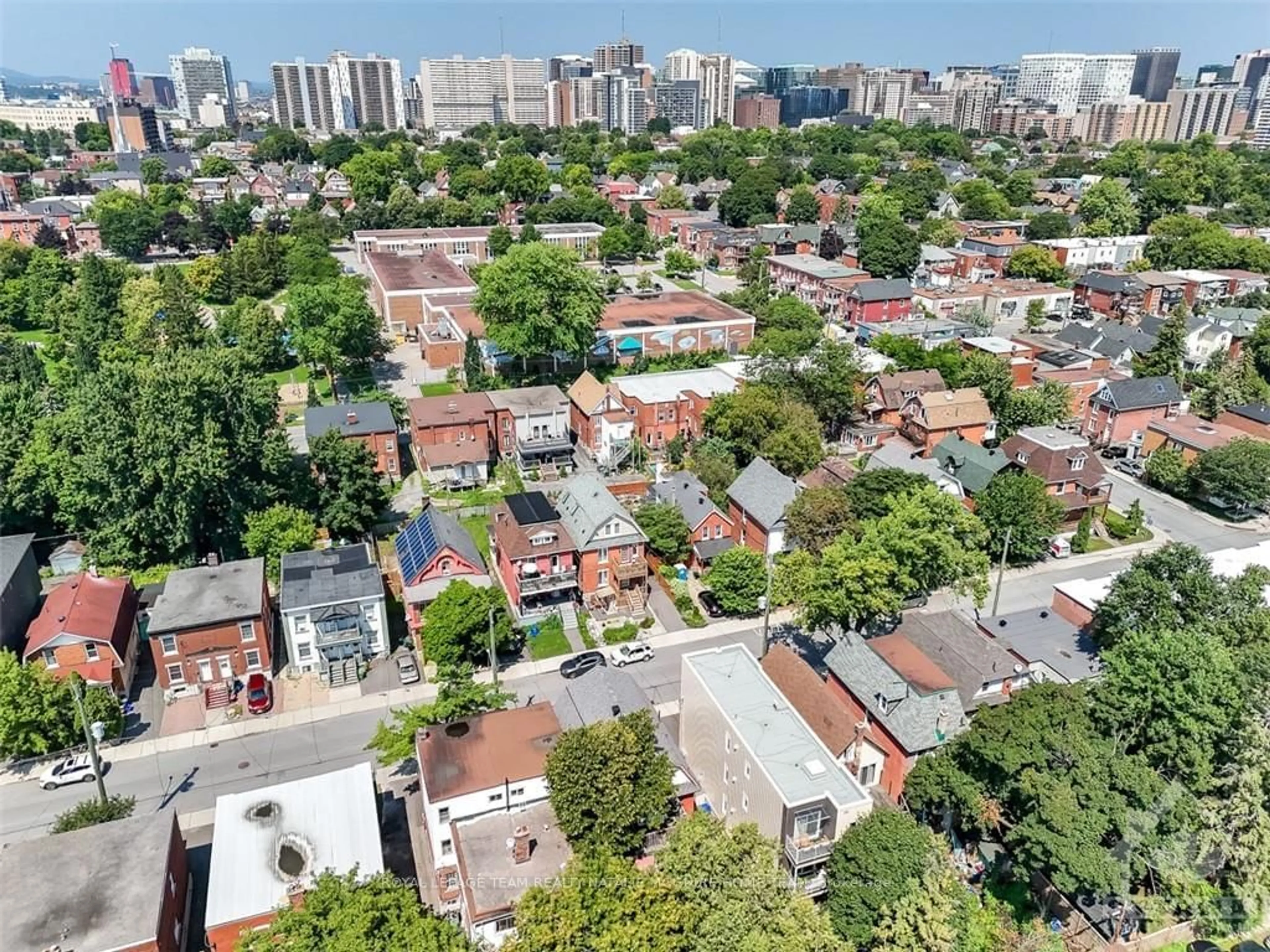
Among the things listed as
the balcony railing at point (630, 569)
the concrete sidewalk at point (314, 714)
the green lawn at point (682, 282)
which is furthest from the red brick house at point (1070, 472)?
the green lawn at point (682, 282)

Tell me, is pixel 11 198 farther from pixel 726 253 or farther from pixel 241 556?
pixel 241 556

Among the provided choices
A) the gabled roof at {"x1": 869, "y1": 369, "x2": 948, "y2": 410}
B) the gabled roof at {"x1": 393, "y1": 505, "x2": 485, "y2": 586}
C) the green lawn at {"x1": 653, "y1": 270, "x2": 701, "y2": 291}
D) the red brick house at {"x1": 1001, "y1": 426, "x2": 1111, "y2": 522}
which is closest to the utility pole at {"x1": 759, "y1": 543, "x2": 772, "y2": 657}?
the gabled roof at {"x1": 393, "y1": 505, "x2": 485, "y2": 586}

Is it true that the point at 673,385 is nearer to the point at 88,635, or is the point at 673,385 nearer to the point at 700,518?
the point at 700,518

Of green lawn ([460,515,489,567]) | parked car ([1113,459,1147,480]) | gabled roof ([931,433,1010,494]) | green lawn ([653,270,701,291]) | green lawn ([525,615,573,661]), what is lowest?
green lawn ([525,615,573,661])

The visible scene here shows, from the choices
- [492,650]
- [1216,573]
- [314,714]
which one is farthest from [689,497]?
[1216,573]

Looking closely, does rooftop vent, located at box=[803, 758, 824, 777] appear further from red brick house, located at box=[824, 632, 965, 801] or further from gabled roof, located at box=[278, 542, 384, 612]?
gabled roof, located at box=[278, 542, 384, 612]

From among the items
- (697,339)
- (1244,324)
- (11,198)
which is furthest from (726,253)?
(11,198)

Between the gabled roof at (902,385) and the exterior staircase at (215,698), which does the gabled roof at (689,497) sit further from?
the exterior staircase at (215,698)
